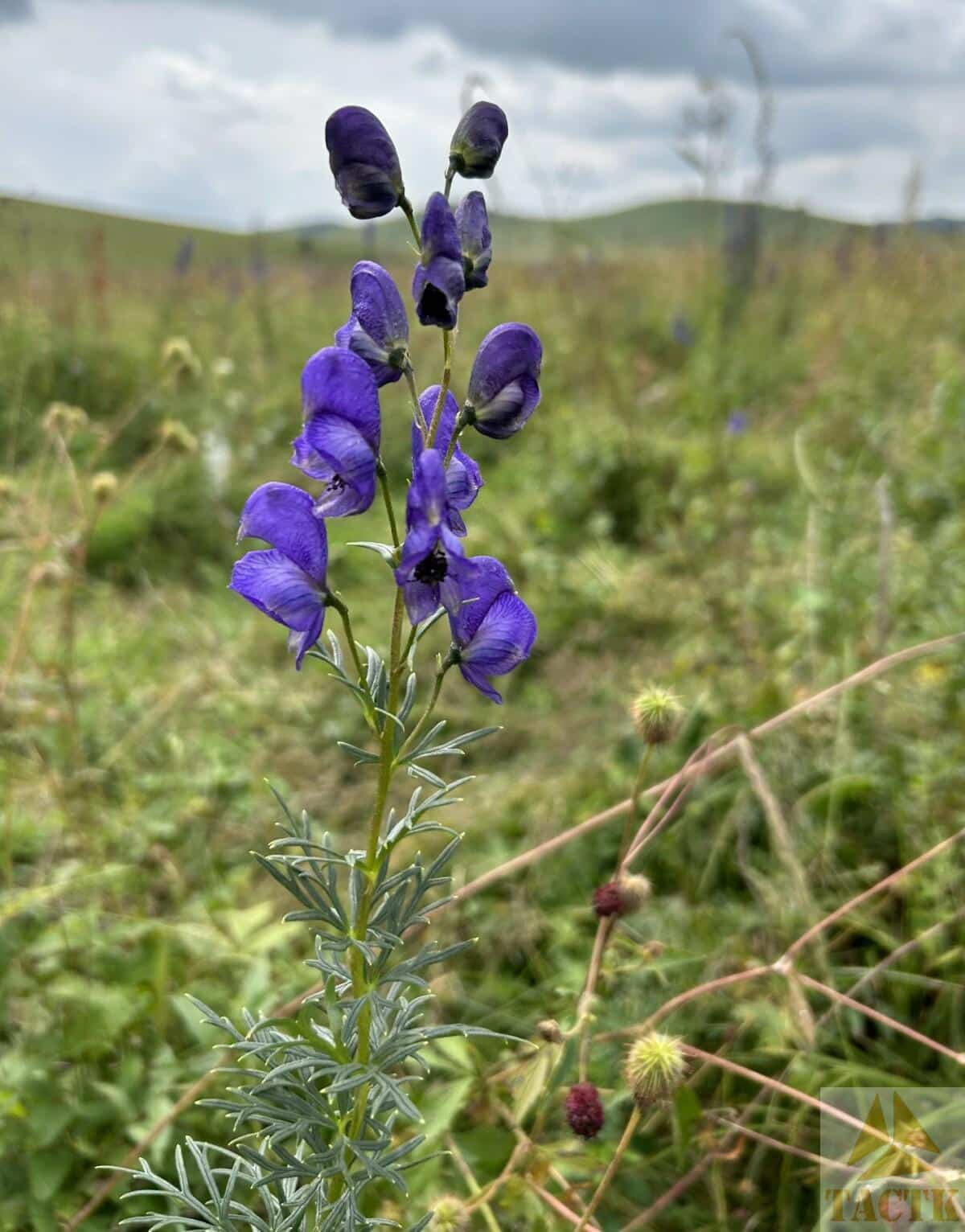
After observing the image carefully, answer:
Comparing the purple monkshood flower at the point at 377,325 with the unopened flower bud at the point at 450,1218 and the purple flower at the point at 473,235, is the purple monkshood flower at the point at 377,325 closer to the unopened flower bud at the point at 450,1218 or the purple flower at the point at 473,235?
the purple flower at the point at 473,235

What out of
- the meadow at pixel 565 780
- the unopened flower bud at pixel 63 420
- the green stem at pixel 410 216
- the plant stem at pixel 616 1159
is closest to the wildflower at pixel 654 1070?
the plant stem at pixel 616 1159

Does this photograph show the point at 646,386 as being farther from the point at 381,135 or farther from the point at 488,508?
the point at 381,135

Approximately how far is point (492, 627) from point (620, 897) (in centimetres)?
54

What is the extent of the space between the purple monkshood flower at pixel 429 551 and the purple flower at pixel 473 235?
0.24 m

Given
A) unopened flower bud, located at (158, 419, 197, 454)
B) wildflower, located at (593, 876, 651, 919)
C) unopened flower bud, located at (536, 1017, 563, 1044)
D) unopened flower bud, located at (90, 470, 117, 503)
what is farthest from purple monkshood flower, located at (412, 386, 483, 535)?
unopened flower bud, located at (158, 419, 197, 454)

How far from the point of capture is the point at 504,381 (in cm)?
110

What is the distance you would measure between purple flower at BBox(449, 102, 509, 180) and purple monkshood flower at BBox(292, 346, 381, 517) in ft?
0.83

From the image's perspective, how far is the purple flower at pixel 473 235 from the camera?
1072 millimetres

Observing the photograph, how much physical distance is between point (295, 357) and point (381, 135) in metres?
7.58

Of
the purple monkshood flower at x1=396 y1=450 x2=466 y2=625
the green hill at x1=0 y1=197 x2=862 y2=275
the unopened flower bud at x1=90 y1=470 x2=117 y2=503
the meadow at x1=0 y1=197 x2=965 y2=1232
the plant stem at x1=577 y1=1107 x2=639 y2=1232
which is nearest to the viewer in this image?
the purple monkshood flower at x1=396 y1=450 x2=466 y2=625

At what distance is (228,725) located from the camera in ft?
11.5

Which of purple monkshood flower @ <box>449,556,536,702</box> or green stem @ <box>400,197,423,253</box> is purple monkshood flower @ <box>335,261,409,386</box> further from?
purple monkshood flower @ <box>449,556,536,702</box>

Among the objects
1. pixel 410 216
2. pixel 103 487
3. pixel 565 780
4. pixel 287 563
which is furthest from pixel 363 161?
pixel 565 780

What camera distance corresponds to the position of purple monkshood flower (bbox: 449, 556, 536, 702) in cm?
112
